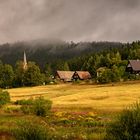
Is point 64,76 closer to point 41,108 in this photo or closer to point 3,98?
point 3,98

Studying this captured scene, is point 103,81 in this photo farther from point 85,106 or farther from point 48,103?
point 48,103

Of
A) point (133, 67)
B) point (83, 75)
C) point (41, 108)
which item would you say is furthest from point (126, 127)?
point (83, 75)

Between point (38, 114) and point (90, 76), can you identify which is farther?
point (90, 76)

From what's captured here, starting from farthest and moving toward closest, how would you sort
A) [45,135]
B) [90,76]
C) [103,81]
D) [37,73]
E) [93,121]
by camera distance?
[90,76] < [37,73] < [103,81] < [93,121] < [45,135]

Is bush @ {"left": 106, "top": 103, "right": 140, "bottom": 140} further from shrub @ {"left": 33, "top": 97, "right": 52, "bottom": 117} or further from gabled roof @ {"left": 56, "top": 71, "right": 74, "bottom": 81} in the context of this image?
gabled roof @ {"left": 56, "top": 71, "right": 74, "bottom": 81}

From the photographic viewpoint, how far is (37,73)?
482ft

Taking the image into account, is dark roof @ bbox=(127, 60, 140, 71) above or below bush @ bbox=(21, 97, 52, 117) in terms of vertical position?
above

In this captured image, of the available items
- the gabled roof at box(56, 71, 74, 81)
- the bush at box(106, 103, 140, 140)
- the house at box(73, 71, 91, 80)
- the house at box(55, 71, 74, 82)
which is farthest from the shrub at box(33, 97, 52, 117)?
the gabled roof at box(56, 71, 74, 81)

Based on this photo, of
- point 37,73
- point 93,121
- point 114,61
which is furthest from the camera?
point 114,61

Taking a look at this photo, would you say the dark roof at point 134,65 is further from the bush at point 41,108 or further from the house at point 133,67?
the bush at point 41,108

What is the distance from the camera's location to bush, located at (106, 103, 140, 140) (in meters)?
24.3

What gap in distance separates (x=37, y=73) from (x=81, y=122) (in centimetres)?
10467

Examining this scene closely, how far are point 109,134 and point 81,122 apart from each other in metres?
17.9

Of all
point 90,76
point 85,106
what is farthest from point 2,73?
point 85,106
